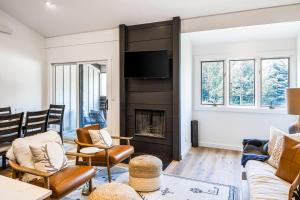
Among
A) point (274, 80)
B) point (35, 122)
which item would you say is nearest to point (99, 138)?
point (35, 122)

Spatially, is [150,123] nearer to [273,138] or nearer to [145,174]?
[145,174]

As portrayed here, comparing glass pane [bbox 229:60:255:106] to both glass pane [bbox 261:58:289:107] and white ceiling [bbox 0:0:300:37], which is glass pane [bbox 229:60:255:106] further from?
white ceiling [bbox 0:0:300:37]

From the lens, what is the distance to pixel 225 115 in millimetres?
4828

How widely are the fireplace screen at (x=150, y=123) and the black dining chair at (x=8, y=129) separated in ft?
6.91

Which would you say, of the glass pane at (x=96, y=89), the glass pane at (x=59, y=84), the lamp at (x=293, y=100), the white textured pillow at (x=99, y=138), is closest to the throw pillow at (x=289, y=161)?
the lamp at (x=293, y=100)

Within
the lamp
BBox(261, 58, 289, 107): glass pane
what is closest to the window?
BBox(261, 58, 289, 107): glass pane

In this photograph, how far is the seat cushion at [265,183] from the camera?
1.87 meters

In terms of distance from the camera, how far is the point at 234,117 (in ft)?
15.6

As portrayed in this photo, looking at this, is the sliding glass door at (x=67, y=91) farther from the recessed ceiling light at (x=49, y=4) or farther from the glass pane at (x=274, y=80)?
the glass pane at (x=274, y=80)

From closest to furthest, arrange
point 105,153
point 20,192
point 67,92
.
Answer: point 20,192 → point 105,153 → point 67,92

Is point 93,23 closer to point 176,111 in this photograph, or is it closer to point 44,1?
point 44,1

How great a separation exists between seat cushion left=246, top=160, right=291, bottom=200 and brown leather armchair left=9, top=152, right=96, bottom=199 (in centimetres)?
169

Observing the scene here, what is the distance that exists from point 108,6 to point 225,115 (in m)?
3.29

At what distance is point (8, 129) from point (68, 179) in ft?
5.73
